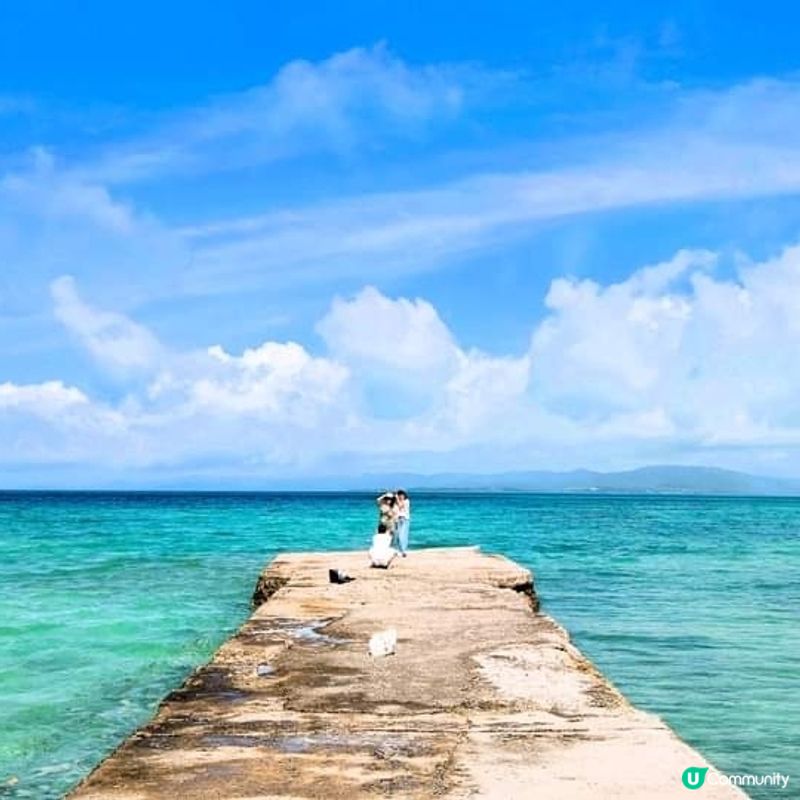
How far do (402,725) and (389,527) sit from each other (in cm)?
1170

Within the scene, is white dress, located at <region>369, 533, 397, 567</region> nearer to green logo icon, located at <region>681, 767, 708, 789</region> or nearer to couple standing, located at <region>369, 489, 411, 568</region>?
couple standing, located at <region>369, 489, 411, 568</region>

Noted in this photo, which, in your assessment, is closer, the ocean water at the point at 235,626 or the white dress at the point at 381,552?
the ocean water at the point at 235,626

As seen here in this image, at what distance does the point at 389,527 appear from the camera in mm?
17562

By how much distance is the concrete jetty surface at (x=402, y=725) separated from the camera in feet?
15.4

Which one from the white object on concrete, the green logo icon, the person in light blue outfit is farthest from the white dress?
the green logo icon

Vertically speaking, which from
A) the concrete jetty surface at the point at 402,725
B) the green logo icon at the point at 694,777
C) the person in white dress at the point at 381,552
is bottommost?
the concrete jetty surface at the point at 402,725

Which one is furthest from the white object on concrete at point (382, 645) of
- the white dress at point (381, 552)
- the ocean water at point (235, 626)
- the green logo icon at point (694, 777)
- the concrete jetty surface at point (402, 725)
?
the white dress at point (381, 552)

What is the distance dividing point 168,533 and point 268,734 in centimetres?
3945

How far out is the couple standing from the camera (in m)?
15.8

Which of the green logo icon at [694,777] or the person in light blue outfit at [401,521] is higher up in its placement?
the person in light blue outfit at [401,521]

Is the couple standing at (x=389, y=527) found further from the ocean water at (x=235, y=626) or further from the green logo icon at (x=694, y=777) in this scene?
the green logo icon at (x=694, y=777)

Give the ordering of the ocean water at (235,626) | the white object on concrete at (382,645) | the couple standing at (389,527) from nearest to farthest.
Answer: the white object on concrete at (382,645) < the ocean water at (235,626) < the couple standing at (389,527)

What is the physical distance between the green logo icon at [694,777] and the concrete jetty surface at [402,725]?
0.11 ft

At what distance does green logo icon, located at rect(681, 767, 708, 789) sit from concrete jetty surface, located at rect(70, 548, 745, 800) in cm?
3
